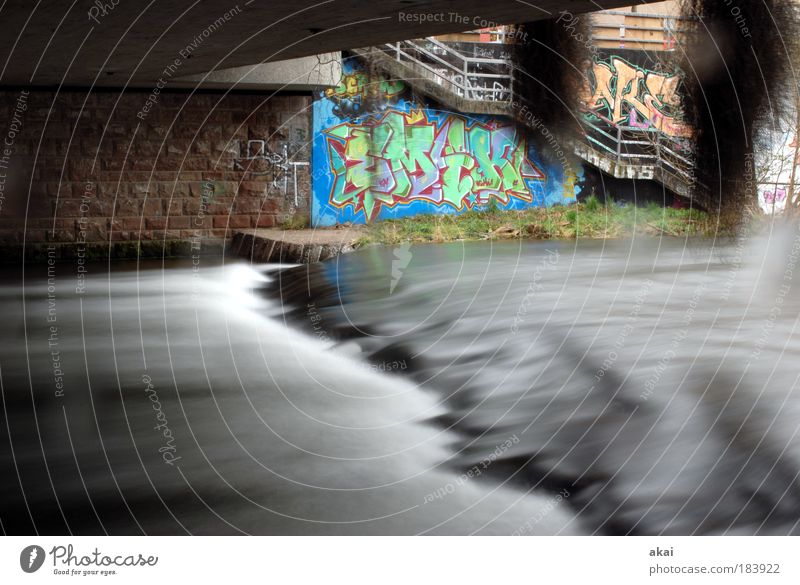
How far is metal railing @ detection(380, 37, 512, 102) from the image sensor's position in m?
18.3

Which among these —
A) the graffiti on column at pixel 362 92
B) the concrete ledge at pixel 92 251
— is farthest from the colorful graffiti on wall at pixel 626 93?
the concrete ledge at pixel 92 251

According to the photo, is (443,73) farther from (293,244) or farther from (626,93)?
(293,244)

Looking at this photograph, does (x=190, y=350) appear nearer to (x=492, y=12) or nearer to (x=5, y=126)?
(x=492, y=12)

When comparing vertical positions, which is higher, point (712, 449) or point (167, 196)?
point (167, 196)

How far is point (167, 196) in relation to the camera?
1655 centimetres

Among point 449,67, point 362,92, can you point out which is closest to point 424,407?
point 362,92

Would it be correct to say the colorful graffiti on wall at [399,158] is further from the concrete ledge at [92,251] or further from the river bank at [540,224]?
the concrete ledge at [92,251]

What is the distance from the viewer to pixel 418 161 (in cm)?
1872

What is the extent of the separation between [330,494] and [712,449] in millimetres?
2307

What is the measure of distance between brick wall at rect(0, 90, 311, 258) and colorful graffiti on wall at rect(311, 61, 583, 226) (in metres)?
0.80

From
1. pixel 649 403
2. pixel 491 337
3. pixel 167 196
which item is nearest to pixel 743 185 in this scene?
pixel 649 403

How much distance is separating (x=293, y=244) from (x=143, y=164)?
11.1ft

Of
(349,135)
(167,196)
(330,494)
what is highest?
(349,135)

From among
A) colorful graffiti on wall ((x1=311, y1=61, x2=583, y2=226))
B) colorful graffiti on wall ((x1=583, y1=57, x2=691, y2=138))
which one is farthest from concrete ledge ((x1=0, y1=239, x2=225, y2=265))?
colorful graffiti on wall ((x1=583, y1=57, x2=691, y2=138))
